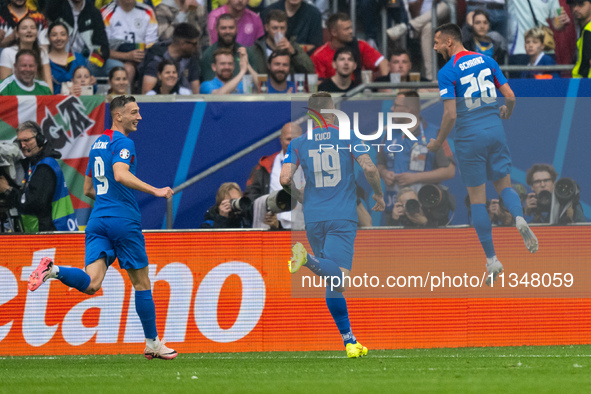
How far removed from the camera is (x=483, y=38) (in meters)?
11.7

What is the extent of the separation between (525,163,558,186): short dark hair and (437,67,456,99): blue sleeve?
4.00 ft

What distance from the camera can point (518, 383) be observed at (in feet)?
19.5

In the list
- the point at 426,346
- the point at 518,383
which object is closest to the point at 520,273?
the point at 426,346

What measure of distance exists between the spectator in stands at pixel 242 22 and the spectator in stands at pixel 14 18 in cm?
214

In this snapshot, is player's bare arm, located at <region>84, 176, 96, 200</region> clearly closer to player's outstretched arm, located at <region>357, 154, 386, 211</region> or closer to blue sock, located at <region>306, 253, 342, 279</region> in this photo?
blue sock, located at <region>306, 253, 342, 279</region>

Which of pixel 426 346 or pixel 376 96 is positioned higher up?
pixel 376 96

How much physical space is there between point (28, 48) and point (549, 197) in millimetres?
6408

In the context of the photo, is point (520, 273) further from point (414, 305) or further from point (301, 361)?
point (301, 361)

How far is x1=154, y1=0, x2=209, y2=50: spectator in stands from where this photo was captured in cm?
1177

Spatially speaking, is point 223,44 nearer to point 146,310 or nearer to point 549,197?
point 549,197

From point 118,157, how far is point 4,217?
3.29 meters

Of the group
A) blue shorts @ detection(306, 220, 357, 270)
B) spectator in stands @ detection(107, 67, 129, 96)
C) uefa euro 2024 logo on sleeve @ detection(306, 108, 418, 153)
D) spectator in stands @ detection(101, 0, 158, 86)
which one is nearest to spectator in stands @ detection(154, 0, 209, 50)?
spectator in stands @ detection(101, 0, 158, 86)

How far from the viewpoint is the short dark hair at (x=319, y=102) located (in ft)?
26.8

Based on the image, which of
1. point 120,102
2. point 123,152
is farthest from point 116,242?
point 120,102
